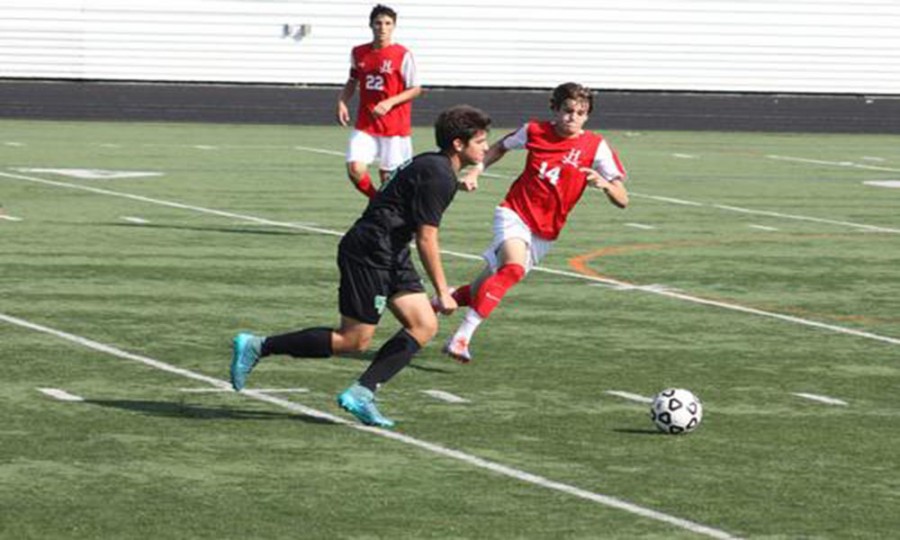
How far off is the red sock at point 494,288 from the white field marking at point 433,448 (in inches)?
68.9

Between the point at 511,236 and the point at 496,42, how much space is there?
111ft

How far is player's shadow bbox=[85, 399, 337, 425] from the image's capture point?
11.6 meters

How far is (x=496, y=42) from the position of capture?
Answer: 47.8 metres

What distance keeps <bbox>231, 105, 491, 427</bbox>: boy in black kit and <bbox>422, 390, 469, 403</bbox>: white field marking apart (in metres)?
0.90

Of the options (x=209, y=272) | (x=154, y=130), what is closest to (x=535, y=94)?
(x=154, y=130)

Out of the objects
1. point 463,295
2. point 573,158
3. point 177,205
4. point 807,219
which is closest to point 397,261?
point 463,295

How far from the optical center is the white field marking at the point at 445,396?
1237 cm

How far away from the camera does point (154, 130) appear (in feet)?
128

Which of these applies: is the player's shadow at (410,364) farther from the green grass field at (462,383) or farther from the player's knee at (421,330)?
the player's knee at (421,330)

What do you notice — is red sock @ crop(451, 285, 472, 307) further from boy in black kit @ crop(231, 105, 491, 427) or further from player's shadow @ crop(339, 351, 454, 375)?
boy in black kit @ crop(231, 105, 491, 427)

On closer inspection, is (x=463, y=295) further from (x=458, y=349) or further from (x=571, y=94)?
(x=571, y=94)

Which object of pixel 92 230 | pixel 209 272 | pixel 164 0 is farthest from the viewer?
pixel 164 0

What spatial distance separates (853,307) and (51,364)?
6630 millimetres

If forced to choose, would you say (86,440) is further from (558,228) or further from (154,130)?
(154,130)
